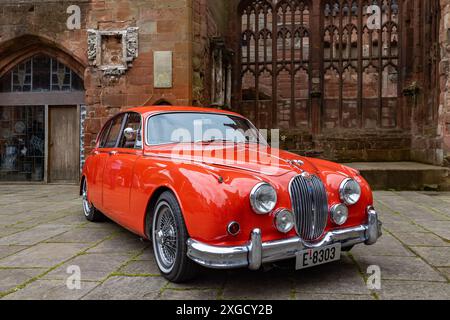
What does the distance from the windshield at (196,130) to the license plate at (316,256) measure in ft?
5.16

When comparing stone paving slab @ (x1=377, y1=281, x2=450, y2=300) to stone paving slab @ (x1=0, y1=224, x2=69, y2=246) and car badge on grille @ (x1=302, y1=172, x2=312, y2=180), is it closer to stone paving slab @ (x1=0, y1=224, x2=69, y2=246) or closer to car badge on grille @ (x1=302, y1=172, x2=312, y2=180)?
car badge on grille @ (x1=302, y1=172, x2=312, y2=180)

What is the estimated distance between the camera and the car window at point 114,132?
475 centimetres

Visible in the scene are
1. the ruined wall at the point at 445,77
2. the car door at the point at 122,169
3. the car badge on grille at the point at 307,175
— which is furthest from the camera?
the ruined wall at the point at 445,77

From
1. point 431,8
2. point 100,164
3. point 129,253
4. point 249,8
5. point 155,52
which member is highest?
point 249,8

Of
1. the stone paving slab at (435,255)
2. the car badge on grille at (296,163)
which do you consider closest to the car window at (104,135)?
the car badge on grille at (296,163)

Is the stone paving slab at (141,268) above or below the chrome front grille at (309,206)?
below

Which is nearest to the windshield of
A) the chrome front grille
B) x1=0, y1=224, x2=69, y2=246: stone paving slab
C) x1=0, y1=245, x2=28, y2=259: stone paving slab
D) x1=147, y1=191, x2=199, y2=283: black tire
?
x1=147, y1=191, x2=199, y2=283: black tire

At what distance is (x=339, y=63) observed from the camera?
12.2 m

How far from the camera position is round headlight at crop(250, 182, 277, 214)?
2755mm

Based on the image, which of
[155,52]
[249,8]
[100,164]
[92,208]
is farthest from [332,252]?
[249,8]

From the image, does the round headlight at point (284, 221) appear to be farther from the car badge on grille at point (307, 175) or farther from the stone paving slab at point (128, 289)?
the stone paving slab at point (128, 289)
